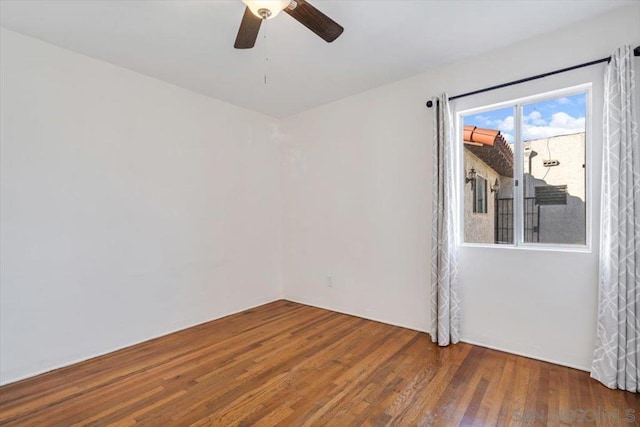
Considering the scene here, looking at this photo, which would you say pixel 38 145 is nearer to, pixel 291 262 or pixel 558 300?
pixel 291 262

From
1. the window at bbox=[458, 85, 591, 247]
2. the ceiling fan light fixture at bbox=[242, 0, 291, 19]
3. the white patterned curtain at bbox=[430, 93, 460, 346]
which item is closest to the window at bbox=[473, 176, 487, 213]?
the window at bbox=[458, 85, 591, 247]

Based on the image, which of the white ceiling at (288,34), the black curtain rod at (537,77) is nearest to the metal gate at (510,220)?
the black curtain rod at (537,77)

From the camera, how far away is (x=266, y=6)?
5.20ft

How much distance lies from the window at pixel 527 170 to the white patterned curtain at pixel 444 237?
0.71 feet

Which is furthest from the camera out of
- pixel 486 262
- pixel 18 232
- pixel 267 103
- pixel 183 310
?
pixel 267 103

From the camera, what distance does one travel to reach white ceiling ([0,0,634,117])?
2049 mm

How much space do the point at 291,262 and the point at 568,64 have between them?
3.52 metres

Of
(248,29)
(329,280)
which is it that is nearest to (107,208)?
(248,29)

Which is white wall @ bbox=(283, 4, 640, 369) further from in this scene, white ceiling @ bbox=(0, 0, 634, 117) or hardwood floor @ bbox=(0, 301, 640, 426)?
hardwood floor @ bbox=(0, 301, 640, 426)

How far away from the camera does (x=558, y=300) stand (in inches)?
92.4

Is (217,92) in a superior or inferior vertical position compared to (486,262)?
superior

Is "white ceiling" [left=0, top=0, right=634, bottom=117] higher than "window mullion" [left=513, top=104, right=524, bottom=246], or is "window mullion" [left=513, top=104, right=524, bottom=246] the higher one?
"white ceiling" [left=0, top=0, right=634, bottom=117]

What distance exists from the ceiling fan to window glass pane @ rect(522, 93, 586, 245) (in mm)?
1889

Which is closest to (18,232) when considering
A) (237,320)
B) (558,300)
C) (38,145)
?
(38,145)
